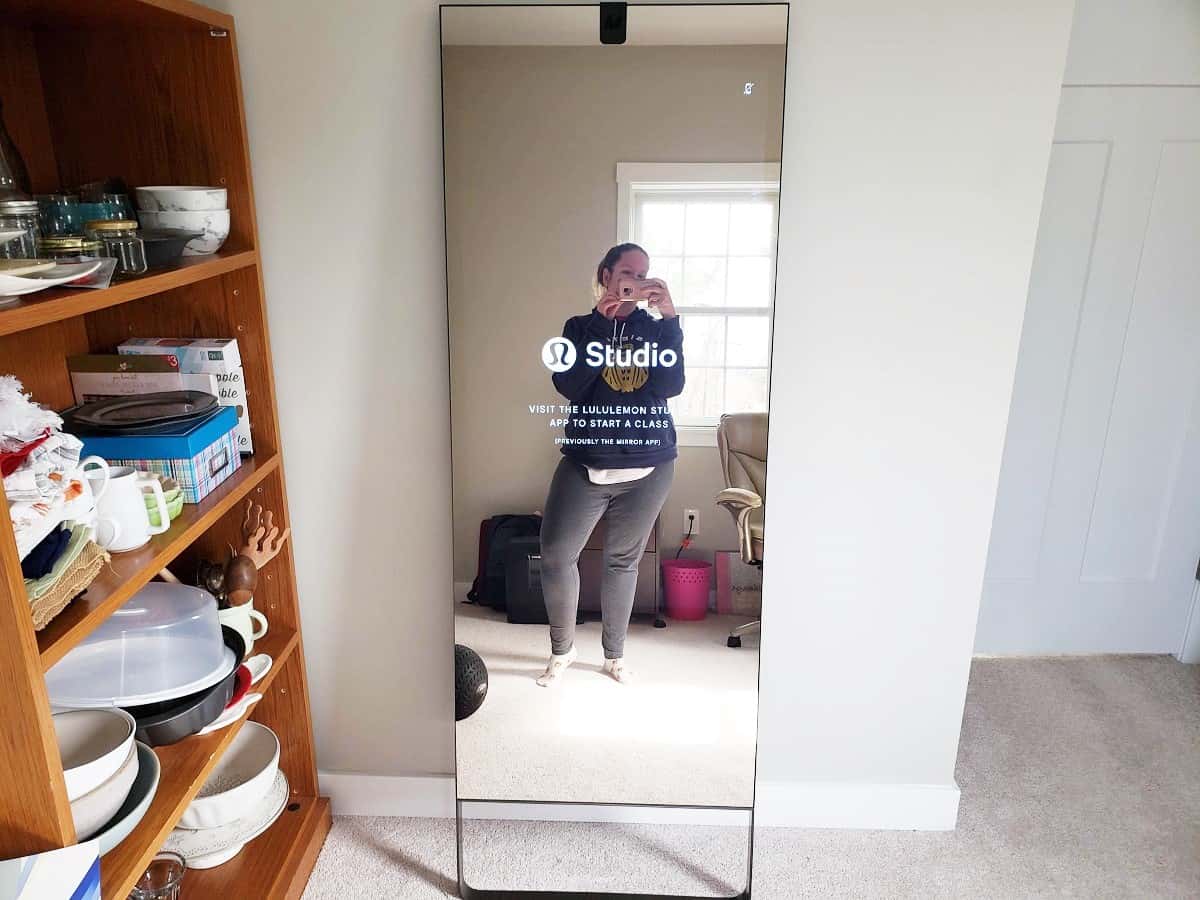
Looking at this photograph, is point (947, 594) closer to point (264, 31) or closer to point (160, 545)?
point (160, 545)

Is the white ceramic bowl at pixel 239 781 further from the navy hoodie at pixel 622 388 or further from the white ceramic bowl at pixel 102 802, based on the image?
the navy hoodie at pixel 622 388

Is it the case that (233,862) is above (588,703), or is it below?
below

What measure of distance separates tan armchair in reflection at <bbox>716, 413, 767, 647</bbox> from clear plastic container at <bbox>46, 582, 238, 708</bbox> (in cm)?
97

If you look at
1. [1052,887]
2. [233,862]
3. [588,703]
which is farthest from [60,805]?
[1052,887]

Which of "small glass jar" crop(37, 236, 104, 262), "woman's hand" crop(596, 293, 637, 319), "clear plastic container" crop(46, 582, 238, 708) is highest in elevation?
"small glass jar" crop(37, 236, 104, 262)

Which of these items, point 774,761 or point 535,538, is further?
point 774,761

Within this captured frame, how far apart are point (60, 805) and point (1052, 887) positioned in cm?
186

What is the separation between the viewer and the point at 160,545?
129cm

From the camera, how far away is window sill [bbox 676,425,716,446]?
1682 mm

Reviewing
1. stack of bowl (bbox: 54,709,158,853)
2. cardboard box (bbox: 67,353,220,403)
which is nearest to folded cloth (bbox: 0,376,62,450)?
cardboard box (bbox: 67,353,220,403)

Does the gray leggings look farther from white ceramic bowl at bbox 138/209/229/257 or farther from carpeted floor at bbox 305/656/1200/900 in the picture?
white ceramic bowl at bbox 138/209/229/257

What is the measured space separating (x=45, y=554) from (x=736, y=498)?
1.16m

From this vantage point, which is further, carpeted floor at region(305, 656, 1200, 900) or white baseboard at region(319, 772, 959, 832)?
white baseboard at region(319, 772, 959, 832)

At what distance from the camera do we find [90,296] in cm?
106
